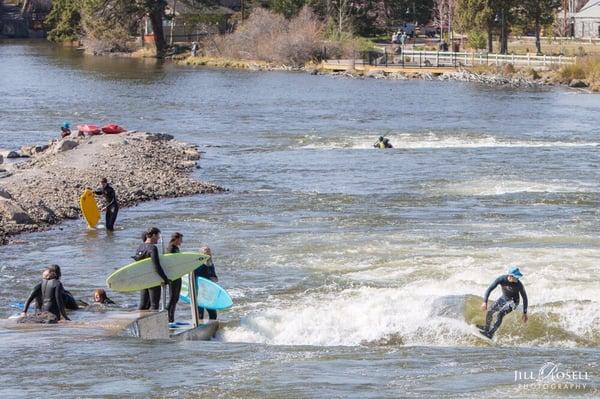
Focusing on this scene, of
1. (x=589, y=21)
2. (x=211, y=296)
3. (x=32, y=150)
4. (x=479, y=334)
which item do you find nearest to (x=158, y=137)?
(x=32, y=150)

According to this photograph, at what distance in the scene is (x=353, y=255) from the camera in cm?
2606

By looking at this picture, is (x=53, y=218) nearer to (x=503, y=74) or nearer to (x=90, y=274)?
(x=90, y=274)

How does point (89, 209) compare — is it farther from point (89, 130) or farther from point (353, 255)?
point (89, 130)

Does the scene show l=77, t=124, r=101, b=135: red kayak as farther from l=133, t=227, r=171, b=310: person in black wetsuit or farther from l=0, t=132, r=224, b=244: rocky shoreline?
l=133, t=227, r=171, b=310: person in black wetsuit

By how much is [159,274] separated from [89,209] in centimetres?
1106

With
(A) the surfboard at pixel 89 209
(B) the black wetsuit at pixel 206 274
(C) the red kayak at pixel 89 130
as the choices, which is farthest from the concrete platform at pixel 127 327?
(C) the red kayak at pixel 89 130

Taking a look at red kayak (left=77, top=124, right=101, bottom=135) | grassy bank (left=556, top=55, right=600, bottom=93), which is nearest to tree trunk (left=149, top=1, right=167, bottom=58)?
grassy bank (left=556, top=55, right=600, bottom=93)

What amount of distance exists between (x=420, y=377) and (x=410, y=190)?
19684mm

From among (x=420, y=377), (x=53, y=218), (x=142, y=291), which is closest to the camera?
(x=420, y=377)

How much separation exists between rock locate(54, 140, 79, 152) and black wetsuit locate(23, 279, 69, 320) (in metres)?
23.4

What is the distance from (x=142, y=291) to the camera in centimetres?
1950

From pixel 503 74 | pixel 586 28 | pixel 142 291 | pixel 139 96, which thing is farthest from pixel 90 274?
pixel 586 28

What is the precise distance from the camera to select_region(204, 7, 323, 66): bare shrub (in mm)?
97750

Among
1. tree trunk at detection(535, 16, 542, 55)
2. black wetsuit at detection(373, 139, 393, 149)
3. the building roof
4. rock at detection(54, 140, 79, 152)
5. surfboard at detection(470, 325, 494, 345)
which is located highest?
the building roof
